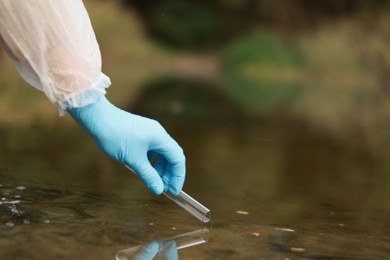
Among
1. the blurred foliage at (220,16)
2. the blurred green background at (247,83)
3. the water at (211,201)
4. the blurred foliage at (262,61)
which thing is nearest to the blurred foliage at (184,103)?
the blurred green background at (247,83)

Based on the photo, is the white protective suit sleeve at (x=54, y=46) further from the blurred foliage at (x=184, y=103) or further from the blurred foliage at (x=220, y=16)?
the blurred foliage at (x=220, y=16)

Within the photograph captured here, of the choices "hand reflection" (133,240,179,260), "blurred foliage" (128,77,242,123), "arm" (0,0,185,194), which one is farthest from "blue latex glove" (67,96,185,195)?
"blurred foliage" (128,77,242,123)

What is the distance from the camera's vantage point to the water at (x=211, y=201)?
1.89 meters

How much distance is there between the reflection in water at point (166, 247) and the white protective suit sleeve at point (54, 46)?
410 millimetres

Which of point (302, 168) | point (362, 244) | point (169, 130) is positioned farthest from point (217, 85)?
point (362, 244)

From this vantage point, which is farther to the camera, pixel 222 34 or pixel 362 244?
pixel 222 34

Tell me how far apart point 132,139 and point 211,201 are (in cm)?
85

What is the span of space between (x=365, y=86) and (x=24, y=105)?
19.7 ft

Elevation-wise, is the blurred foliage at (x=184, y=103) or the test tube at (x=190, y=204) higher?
the blurred foliage at (x=184, y=103)

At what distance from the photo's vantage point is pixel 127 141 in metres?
1.63

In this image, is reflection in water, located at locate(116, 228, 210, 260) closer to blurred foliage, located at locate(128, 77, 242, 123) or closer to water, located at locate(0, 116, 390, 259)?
water, located at locate(0, 116, 390, 259)

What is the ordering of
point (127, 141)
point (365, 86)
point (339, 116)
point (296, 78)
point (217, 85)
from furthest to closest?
1. point (296, 78)
2. point (365, 86)
3. point (217, 85)
4. point (339, 116)
5. point (127, 141)

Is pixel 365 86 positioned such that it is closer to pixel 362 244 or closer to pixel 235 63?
pixel 235 63

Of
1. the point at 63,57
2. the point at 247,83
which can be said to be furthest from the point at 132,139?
the point at 247,83
